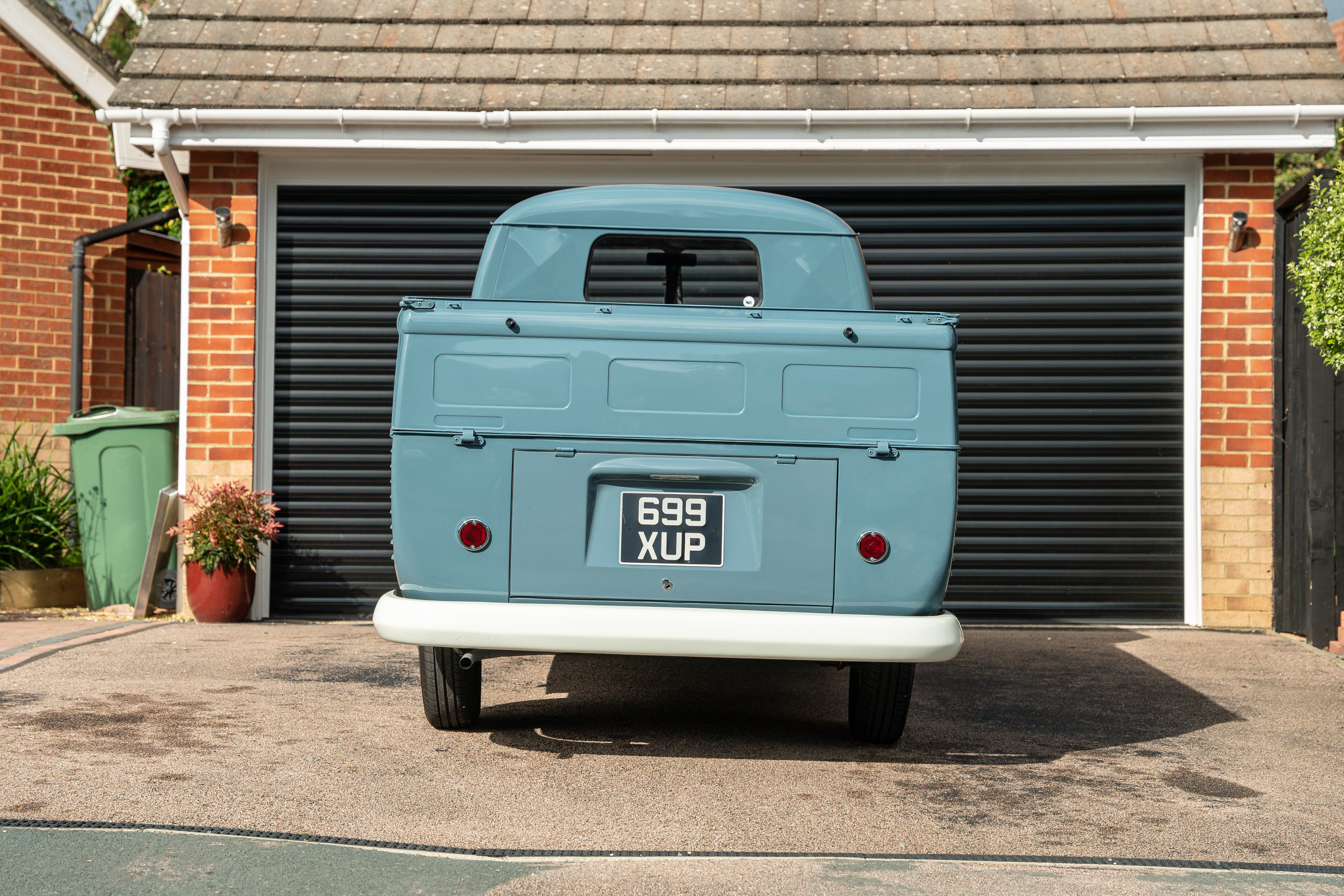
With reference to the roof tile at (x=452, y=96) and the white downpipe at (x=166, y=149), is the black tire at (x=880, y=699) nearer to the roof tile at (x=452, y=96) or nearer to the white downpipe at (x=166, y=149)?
the roof tile at (x=452, y=96)

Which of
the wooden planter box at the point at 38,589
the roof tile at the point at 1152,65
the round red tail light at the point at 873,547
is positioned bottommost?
the wooden planter box at the point at 38,589

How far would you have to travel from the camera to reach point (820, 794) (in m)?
3.82

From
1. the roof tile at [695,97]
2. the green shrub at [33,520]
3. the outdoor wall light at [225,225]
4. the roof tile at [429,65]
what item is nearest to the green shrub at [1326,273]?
the roof tile at [695,97]

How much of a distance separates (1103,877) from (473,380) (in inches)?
90.8

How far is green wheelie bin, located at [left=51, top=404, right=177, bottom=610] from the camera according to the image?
7.85 m

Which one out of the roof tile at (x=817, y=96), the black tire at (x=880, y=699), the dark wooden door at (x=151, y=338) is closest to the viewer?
the black tire at (x=880, y=699)

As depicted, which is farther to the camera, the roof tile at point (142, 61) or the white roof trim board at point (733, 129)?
the roof tile at point (142, 61)

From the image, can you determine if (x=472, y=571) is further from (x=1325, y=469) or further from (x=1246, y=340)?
(x=1246, y=340)

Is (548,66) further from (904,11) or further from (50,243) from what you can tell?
(50,243)

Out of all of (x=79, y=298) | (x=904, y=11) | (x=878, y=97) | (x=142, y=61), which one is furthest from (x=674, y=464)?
(x=79, y=298)

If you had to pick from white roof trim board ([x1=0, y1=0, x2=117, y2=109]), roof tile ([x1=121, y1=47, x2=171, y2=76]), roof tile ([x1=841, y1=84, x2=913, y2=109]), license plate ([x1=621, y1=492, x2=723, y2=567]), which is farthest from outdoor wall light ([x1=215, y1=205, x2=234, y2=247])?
license plate ([x1=621, y1=492, x2=723, y2=567])

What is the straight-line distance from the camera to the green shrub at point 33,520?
27.3 feet

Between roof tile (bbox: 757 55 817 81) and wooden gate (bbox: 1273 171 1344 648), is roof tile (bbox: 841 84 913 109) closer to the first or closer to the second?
roof tile (bbox: 757 55 817 81)

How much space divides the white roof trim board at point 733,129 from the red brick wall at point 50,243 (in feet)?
8.50
